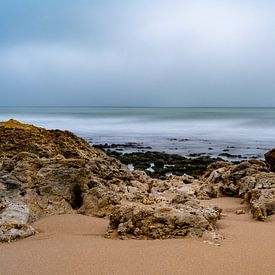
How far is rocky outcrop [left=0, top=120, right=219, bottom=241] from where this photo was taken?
453 centimetres

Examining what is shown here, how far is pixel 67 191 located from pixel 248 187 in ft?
12.2

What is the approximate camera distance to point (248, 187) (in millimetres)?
7852

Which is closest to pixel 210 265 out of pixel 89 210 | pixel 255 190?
pixel 89 210

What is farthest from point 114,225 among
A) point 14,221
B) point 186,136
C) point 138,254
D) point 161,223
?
point 186,136

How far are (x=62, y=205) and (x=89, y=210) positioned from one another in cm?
42

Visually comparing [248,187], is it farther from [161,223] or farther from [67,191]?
[161,223]

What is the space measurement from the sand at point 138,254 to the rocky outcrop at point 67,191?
302 mm

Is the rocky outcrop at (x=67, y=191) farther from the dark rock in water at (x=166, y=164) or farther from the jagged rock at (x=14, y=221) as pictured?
the dark rock in water at (x=166, y=164)

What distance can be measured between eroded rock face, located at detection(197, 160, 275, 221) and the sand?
126cm

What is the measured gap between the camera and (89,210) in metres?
5.95

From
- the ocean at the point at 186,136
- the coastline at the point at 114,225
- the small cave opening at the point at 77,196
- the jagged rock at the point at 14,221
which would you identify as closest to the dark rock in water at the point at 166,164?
the ocean at the point at 186,136

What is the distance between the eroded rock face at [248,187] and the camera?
6.03 metres

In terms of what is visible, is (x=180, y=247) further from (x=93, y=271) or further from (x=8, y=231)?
(x=8, y=231)

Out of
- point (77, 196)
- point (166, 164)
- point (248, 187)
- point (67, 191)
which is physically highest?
point (67, 191)
